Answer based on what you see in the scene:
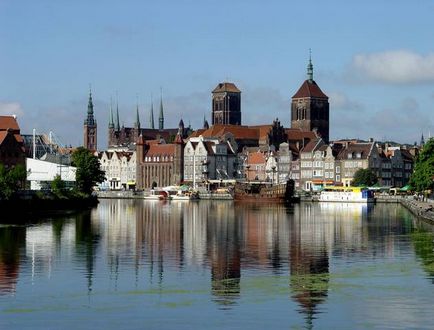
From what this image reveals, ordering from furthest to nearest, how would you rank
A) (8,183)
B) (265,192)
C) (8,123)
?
(265,192) → (8,123) → (8,183)

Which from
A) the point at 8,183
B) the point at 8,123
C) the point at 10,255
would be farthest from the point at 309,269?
the point at 8,123

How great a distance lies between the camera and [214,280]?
42062 millimetres

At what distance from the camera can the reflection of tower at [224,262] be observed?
125 feet

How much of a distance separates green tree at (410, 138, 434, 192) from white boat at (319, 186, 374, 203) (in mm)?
24359

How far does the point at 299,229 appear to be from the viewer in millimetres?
77562

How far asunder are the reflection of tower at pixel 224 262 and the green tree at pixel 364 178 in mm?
111581

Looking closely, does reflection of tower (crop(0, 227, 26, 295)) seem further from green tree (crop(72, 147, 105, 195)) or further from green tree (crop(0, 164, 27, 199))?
green tree (crop(72, 147, 105, 195))

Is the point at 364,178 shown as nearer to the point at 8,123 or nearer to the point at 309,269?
the point at 8,123

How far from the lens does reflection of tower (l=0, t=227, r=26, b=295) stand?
131 feet

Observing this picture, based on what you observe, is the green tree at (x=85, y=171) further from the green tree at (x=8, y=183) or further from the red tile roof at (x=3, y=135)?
the green tree at (x=8, y=183)


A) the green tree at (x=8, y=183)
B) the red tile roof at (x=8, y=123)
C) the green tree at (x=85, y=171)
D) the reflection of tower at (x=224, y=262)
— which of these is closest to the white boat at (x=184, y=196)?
the red tile roof at (x=8, y=123)

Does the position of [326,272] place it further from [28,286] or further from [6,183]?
[6,183]

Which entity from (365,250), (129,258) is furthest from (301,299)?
(365,250)

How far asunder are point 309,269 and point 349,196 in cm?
11876
